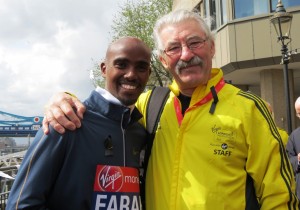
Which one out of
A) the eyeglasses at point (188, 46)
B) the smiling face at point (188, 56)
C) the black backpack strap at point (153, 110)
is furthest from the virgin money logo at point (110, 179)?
the eyeglasses at point (188, 46)

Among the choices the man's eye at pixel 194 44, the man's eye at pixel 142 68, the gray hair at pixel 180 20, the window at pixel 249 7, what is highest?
the window at pixel 249 7

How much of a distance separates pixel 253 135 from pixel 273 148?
0.13 meters

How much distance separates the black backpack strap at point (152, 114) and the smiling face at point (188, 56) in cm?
20

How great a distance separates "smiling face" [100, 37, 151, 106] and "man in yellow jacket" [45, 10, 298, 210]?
26 centimetres

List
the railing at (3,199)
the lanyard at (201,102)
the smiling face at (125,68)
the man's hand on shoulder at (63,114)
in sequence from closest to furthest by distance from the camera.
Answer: the man's hand on shoulder at (63,114), the smiling face at (125,68), the lanyard at (201,102), the railing at (3,199)

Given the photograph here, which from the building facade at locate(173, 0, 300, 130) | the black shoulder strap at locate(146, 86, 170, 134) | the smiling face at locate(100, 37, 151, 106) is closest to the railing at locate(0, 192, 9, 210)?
the black shoulder strap at locate(146, 86, 170, 134)

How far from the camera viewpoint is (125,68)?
2.37 meters

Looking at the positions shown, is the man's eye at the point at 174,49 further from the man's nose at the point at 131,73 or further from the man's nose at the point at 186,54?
the man's nose at the point at 131,73

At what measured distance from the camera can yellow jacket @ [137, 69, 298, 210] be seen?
225 cm

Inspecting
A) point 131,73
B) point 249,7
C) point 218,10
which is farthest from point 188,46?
point 218,10

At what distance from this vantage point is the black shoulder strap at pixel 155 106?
268cm

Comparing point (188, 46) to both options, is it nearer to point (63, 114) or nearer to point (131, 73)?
point (131, 73)

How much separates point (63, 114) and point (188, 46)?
949 millimetres

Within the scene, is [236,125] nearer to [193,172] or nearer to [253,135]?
[253,135]
